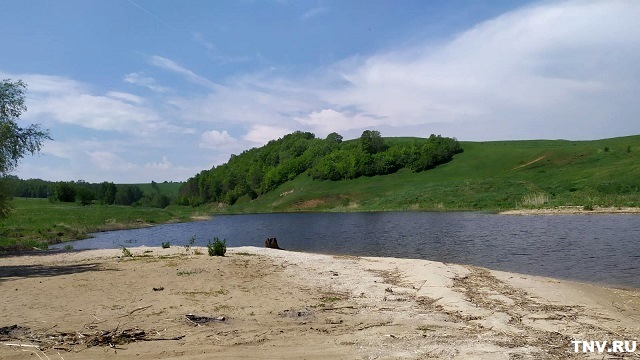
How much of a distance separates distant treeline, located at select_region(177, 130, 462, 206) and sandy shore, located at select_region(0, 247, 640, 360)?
109038mm

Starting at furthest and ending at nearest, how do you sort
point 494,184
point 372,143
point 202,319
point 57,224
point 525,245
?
point 372,143 → point 494,184 → point 57,224 → point 525,245 → point 202,319

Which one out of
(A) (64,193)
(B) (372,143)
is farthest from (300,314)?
(B) (372,143)

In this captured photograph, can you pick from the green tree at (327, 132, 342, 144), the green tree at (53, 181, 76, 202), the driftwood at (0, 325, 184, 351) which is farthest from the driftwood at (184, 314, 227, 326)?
the green tree at (327, 132, 342, 144)

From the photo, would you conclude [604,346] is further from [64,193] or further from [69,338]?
[64,193]

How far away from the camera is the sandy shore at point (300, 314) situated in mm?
8297

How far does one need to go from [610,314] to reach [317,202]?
108 m

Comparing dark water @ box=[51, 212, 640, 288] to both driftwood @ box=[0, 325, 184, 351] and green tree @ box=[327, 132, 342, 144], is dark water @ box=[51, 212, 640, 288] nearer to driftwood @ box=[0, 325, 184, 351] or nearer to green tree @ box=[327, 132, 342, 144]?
driftwood @ box=[0, 325, 184, 351]

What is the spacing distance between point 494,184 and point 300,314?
272ft

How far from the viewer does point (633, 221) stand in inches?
1602

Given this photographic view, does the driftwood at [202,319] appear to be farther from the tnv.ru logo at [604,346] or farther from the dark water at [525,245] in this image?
the dark water at [525,245]

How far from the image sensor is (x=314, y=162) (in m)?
151

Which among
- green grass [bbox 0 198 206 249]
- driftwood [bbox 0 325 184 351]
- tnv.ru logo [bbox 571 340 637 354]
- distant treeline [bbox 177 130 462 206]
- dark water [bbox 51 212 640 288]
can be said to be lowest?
dark water [bbox 51 212 640 288]

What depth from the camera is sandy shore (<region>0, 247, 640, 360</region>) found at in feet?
27.2

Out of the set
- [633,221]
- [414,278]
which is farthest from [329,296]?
[633,221]
